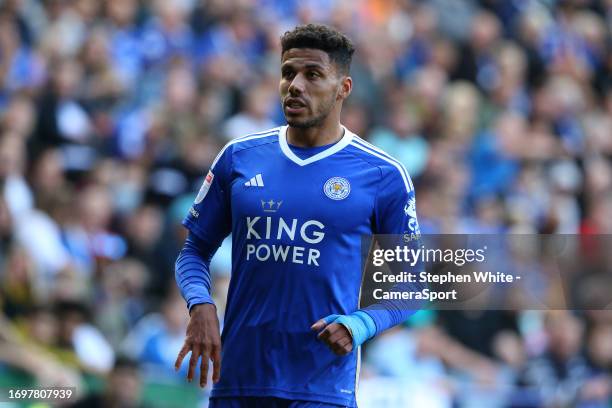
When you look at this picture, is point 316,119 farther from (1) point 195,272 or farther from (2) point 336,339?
(2) point 336,339

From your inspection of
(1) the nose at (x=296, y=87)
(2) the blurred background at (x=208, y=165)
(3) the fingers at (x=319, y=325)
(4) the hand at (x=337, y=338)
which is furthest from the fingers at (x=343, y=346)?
(2) the blurred background at (x=208, y=165)

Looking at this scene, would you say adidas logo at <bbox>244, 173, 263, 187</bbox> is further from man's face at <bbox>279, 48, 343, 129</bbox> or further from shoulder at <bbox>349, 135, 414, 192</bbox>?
shoulder at <bbox>349, 135, 414, 192</bbox>

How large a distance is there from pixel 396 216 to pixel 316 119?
57 cm

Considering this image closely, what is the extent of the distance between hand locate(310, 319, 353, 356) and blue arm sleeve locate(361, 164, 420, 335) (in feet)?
1.28

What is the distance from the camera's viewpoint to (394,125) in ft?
43.9

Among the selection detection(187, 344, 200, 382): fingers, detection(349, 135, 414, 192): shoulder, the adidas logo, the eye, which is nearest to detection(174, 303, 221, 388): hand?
detection(187, 344, 200, 382): fingers

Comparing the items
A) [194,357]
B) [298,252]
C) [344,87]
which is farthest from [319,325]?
[344,87]

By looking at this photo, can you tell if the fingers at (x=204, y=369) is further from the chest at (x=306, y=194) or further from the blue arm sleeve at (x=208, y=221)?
the chest at (x=306, y=194)

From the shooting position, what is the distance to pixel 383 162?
557 centimetres

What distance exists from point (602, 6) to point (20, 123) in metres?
9.74

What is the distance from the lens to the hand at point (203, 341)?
514cm

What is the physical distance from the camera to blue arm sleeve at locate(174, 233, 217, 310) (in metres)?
5.39

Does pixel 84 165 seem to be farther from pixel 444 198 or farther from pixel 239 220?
pixel 239 220

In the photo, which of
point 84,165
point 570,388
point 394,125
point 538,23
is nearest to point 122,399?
point 84,165
